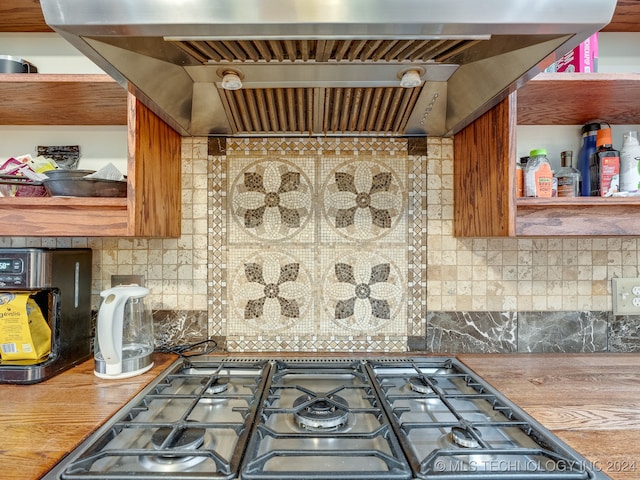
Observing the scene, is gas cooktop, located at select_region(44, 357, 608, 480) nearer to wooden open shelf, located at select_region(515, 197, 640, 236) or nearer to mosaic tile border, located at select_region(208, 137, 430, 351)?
mosaic tile border, located at select_region(208, 137, 430, 351)

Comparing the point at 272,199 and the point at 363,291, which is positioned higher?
the point at 272,199

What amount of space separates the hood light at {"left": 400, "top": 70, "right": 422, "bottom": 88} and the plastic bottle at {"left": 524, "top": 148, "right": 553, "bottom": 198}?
16.1 inches

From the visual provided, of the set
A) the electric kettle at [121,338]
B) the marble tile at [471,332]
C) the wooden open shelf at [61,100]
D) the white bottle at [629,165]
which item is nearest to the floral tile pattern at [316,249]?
the marble tile at [471,332]

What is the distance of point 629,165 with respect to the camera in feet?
3.54

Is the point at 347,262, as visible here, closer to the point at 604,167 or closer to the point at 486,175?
the point at 486,175

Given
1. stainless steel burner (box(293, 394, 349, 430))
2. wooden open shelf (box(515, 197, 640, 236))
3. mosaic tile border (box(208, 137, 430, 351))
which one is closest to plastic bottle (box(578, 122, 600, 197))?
wooden open shelf (box(515, 197, 640, 236))

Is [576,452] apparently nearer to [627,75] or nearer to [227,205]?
[627,75]

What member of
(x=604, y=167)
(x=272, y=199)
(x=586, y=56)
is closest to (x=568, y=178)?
(x=604, y=167)

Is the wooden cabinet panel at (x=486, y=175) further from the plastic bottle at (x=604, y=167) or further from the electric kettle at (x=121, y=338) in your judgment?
the electric kettle at (x=121, y=338)

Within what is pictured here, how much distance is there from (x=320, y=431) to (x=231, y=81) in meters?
0.80

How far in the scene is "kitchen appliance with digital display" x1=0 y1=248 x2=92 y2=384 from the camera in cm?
95

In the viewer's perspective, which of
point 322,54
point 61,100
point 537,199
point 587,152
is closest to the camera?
point 322,54

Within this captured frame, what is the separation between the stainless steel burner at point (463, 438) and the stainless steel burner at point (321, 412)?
0.22 meters

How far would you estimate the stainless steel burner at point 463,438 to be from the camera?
72cm
